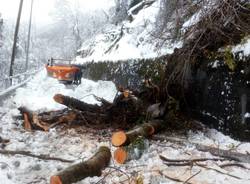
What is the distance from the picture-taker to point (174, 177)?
5613mm

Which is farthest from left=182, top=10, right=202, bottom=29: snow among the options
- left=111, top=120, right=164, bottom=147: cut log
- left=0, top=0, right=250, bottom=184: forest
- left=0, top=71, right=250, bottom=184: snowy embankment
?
left=0, top=71, right=250, bottom=184: snowy embankment

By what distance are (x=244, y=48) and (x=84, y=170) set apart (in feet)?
13.8

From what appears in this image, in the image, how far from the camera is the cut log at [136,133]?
637cm

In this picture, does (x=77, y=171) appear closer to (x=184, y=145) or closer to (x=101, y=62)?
(x=184, y=145)

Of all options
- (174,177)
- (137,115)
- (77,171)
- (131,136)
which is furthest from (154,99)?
(77,171)

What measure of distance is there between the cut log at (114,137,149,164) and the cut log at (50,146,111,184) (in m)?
0.17

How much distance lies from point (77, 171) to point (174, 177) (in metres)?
1.45

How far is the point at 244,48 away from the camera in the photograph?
7578 millimetres

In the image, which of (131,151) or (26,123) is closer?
(131,151)

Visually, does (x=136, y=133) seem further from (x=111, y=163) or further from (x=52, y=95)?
(x=52, y=95)

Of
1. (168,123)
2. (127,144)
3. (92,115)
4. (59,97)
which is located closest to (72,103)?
(59,97)

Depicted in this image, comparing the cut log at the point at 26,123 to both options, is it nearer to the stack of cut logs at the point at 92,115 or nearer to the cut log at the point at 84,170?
the stack of cut logs at the point at 92,115

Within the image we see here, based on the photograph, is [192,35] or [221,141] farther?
[192,35]

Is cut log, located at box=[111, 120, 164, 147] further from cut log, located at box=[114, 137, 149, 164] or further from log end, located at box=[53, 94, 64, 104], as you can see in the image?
log end, located at box=[53, 94, 64, 104]
